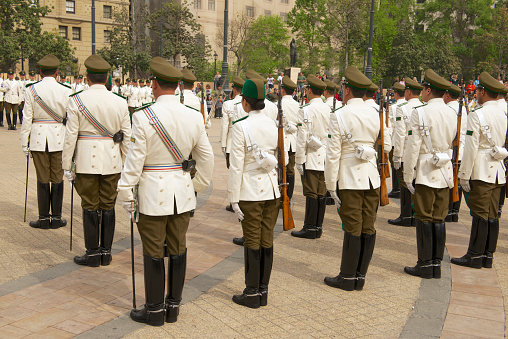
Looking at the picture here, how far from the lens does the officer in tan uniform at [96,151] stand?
6.46 m

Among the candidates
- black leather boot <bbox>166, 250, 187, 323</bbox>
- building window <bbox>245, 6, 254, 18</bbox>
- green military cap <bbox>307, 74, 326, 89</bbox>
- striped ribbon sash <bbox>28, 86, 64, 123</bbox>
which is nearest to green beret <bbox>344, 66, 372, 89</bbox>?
green military cap <bbox>307, 74, 326, 89</bbox>

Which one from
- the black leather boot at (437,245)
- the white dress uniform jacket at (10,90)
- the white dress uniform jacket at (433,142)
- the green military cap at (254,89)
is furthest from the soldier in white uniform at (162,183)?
the white dress uniform jacket at (10,90)

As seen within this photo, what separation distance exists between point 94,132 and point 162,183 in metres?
2.16

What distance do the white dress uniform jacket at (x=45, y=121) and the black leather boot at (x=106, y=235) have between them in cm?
199

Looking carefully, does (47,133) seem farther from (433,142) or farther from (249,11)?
(249,11)

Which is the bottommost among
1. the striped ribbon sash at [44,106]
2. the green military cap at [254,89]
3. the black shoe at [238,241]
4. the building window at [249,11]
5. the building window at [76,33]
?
the black shoe at [238,241]

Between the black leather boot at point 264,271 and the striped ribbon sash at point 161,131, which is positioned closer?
the striped ribbon sash at point 161,131

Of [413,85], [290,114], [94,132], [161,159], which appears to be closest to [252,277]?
[161,159]

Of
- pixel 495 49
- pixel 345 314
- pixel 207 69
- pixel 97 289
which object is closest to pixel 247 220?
pixel 345 314

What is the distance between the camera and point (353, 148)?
602 centimetres

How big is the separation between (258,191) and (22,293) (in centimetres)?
267

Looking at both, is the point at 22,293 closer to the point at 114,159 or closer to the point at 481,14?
the point at 114,159

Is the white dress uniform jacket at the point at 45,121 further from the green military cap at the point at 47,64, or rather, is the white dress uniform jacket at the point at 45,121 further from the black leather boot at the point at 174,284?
the black leather boot at the point at 174,284

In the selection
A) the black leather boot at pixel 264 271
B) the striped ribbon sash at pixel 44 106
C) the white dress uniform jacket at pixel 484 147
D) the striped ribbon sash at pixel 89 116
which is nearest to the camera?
the black leather boot at pixel 264 271
